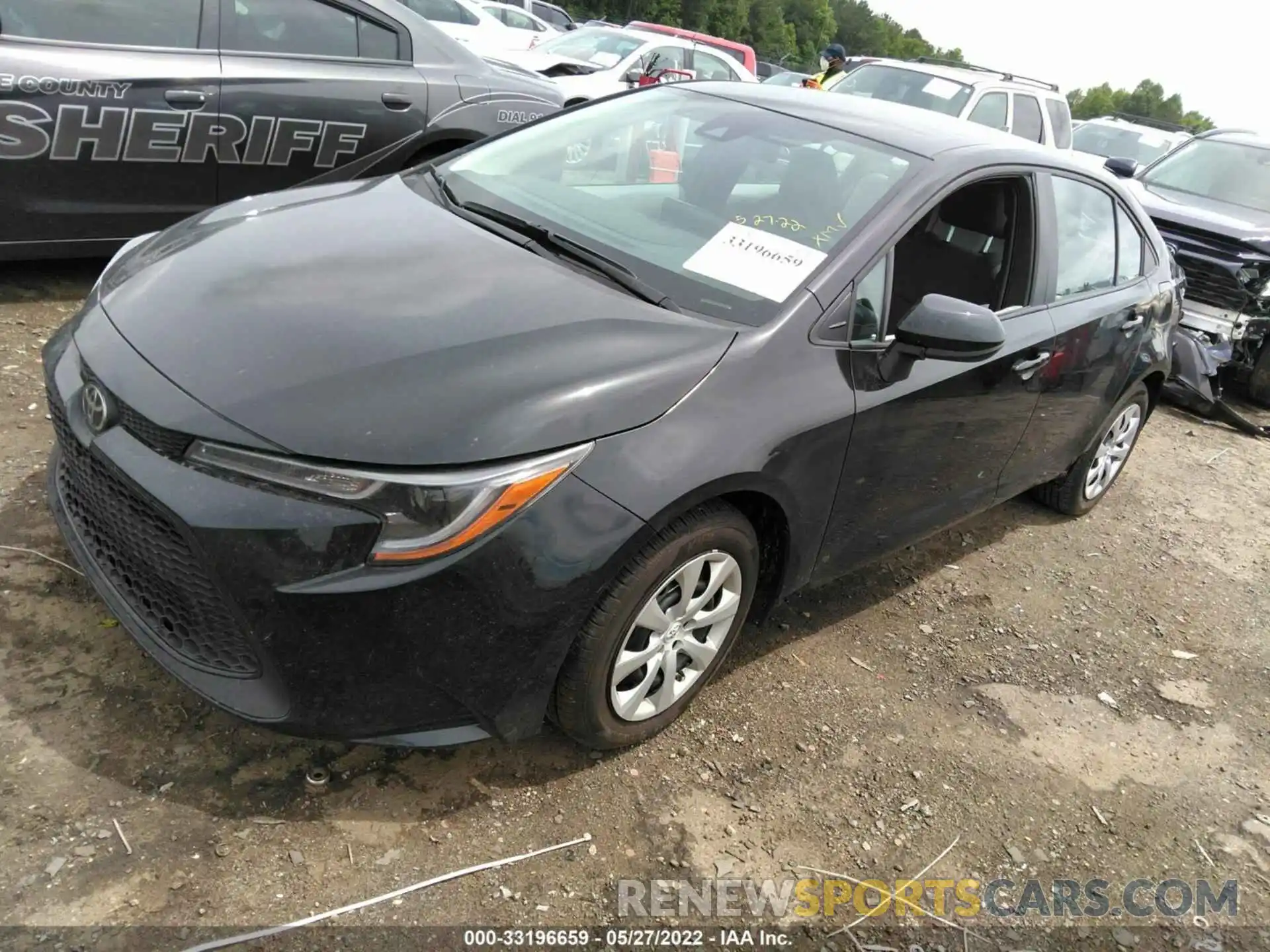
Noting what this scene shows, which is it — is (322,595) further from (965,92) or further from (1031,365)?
(965,92)

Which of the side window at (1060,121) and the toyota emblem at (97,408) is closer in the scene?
the toyota emblem at (97,408)

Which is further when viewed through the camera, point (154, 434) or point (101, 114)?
point (101, 114)

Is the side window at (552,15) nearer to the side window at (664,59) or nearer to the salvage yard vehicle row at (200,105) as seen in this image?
the side window at (664,59)

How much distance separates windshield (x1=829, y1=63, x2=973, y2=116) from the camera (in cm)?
882

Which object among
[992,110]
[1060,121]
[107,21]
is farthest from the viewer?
[1060,121]

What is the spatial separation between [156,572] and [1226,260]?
23.5ft

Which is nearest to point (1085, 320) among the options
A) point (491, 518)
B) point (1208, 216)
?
point (491, 518)

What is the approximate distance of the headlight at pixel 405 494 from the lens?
1951 mm

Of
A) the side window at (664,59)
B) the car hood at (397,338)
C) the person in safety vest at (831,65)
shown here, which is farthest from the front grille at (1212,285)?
the side window at (664,59)

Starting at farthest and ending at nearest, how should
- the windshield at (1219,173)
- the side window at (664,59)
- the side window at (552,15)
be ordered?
the side window at (552,15), the side window at (664,59), the windshield at (1219,173)

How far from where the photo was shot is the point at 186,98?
4309 mm

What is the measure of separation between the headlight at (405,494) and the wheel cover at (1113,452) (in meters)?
3.35

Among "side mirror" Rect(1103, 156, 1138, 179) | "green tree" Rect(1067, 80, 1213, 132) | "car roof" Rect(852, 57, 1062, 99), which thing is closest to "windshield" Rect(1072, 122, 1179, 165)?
"car roof" Rect(852, 57, 1062, 99)

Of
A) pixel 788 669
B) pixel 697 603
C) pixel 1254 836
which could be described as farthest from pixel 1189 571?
pixel 697 603
